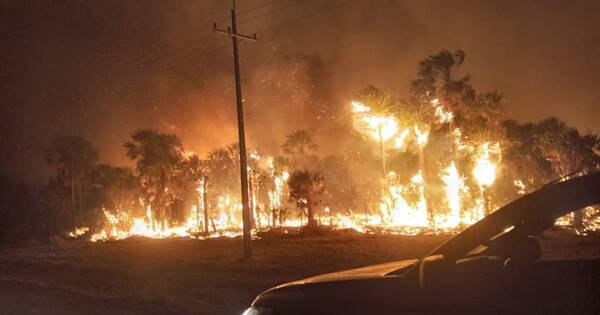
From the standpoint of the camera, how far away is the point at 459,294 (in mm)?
2674

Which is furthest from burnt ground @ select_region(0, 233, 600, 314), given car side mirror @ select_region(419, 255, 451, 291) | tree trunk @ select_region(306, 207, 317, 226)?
tree trunk @ select_region(306, 207, 317, 226)

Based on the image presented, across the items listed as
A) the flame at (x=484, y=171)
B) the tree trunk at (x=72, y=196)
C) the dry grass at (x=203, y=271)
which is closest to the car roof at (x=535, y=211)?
the dry grass at (x=203, y=271)

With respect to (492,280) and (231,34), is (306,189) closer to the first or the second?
(231,34)

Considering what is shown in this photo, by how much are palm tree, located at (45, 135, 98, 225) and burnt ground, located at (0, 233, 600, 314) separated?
35.7 meters

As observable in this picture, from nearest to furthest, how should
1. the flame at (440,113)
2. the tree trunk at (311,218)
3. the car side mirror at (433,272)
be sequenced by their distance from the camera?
the car side mirror at (433,272) < the tree trunk at (311,218) < the flame at (440,113)

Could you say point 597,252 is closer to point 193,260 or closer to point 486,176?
point 193,260

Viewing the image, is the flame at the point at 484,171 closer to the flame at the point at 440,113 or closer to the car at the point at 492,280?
the flame at the point at 440,113

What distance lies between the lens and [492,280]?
2.71 m

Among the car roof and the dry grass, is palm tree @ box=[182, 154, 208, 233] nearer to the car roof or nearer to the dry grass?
the dry grass

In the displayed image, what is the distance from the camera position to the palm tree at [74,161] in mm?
56188

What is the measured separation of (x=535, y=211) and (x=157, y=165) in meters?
48.0

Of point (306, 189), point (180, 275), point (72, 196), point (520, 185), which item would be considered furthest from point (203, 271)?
point (72, 196)

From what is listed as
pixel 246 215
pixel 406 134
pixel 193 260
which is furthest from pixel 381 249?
Result: pixel 406 134

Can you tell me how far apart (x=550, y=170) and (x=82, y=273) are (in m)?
29.5
